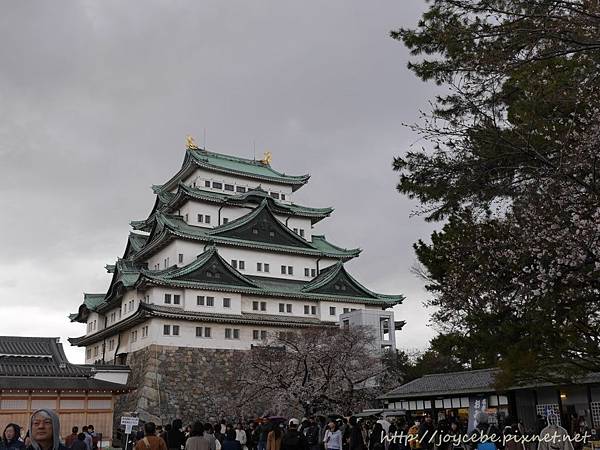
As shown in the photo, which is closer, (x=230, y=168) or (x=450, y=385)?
(x=450, y=385)

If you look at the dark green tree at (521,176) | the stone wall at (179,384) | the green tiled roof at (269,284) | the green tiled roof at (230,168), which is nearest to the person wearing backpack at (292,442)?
the dark green tree at (521,176)

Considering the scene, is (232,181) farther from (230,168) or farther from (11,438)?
(11,438)

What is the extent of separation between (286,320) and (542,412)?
2101cm

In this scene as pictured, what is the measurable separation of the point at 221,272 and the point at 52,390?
15628 mm

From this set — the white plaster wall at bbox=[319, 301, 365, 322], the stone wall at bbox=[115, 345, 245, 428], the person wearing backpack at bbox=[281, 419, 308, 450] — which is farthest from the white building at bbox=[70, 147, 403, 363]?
the person wearing backpack at bbox=[281, 419, 308, 450]

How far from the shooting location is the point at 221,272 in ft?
141

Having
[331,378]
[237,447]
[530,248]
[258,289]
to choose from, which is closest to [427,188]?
[530,248]

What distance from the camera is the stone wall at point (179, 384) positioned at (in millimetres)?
37688

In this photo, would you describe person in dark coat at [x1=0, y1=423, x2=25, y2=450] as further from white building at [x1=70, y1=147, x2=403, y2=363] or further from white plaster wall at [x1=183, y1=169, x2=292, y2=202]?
white plaster wall at [x1=183, y1=169, x2=292, y2=202]

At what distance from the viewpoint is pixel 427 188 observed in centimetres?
1286

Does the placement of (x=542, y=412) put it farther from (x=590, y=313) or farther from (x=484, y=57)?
(x=484, y=57)

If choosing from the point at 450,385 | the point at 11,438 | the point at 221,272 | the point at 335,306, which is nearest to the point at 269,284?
the point at 221,272

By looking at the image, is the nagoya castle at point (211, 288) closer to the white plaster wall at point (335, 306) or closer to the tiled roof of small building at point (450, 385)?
the white plaster wall at point (335, 306)

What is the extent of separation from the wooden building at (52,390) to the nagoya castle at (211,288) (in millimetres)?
6667
